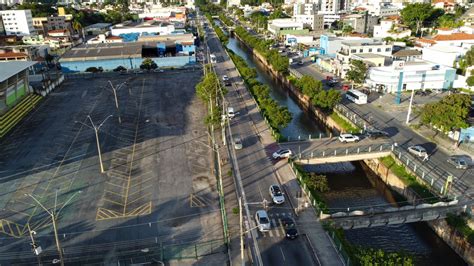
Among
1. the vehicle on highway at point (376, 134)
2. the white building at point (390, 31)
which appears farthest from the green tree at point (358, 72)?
the white building at point (390, 31)

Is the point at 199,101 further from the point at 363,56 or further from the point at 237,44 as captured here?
the point at 237,44

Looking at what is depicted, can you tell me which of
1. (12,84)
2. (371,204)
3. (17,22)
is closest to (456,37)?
(371,204)

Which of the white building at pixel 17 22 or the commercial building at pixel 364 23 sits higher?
the white building at pixel 17 22

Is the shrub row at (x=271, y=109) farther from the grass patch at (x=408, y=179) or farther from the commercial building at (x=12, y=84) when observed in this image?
the commercial building at (x=12, y=84)

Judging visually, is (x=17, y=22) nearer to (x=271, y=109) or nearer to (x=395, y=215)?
(x=271, y=109)

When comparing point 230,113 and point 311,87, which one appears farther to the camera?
point 311,87
